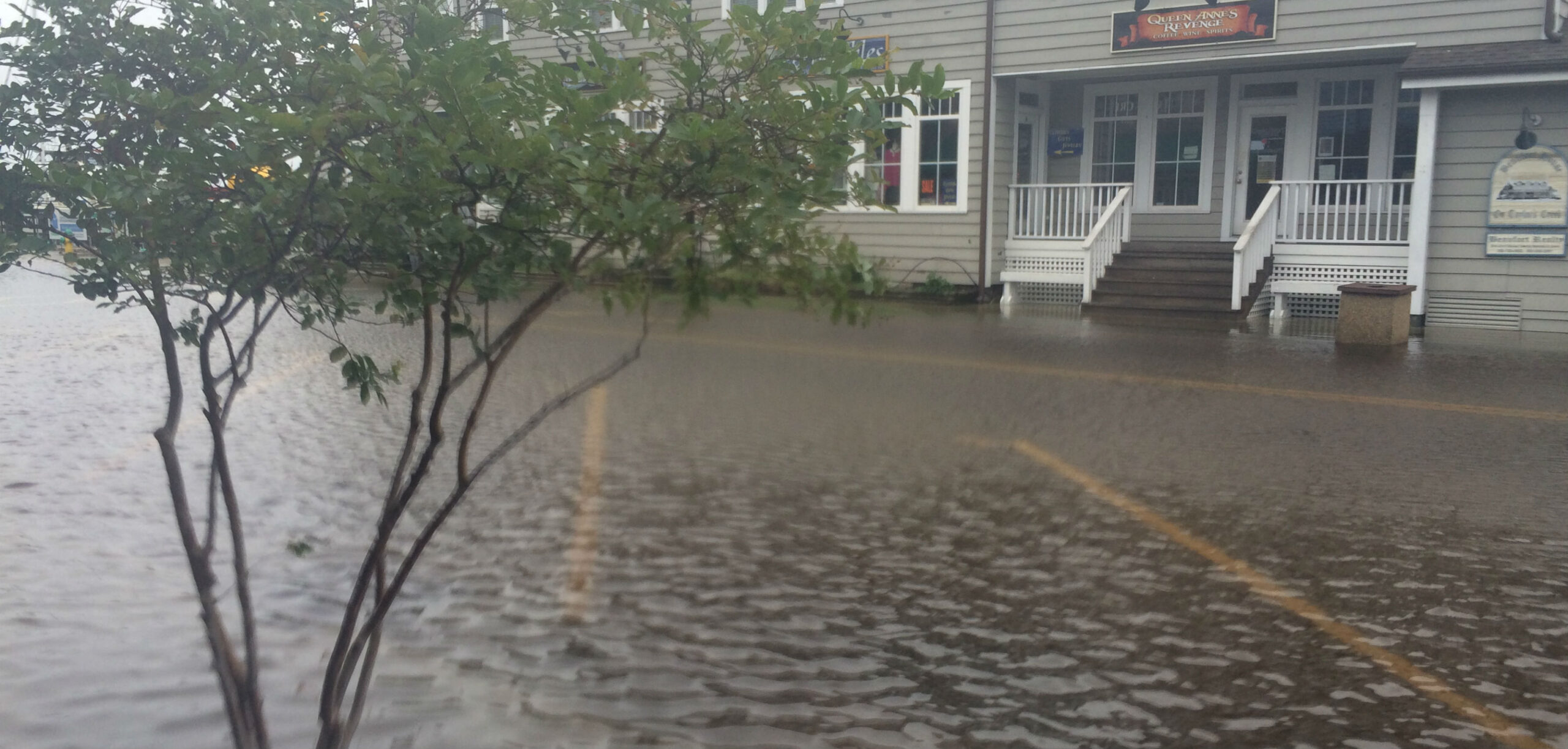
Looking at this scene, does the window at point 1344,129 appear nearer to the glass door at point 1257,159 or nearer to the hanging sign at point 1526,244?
the glass door at point 1257,159

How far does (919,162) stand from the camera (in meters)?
21.1

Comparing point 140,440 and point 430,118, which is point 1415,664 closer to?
point 430,118

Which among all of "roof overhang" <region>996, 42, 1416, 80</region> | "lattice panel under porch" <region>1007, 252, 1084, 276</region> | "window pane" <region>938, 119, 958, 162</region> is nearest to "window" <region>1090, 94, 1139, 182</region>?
"roof overhang" <region>996, 42, 1416, 80</region>

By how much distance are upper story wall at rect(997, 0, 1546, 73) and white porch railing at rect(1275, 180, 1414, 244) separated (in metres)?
1.86

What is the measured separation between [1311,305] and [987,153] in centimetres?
518

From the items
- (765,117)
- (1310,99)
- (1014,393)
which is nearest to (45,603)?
(765,117)

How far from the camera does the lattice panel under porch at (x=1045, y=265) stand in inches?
792

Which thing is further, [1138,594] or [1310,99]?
[1310,99]

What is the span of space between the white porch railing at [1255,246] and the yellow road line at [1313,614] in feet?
33.1

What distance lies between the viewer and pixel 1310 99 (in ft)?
63.3

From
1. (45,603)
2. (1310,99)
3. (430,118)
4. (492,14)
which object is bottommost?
(45,603)

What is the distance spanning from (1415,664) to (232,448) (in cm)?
731

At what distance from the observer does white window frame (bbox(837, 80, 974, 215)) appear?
66.6 feet

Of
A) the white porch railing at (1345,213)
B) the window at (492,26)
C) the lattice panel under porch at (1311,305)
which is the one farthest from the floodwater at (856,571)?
the lattice panel under porch at (1311,305)
